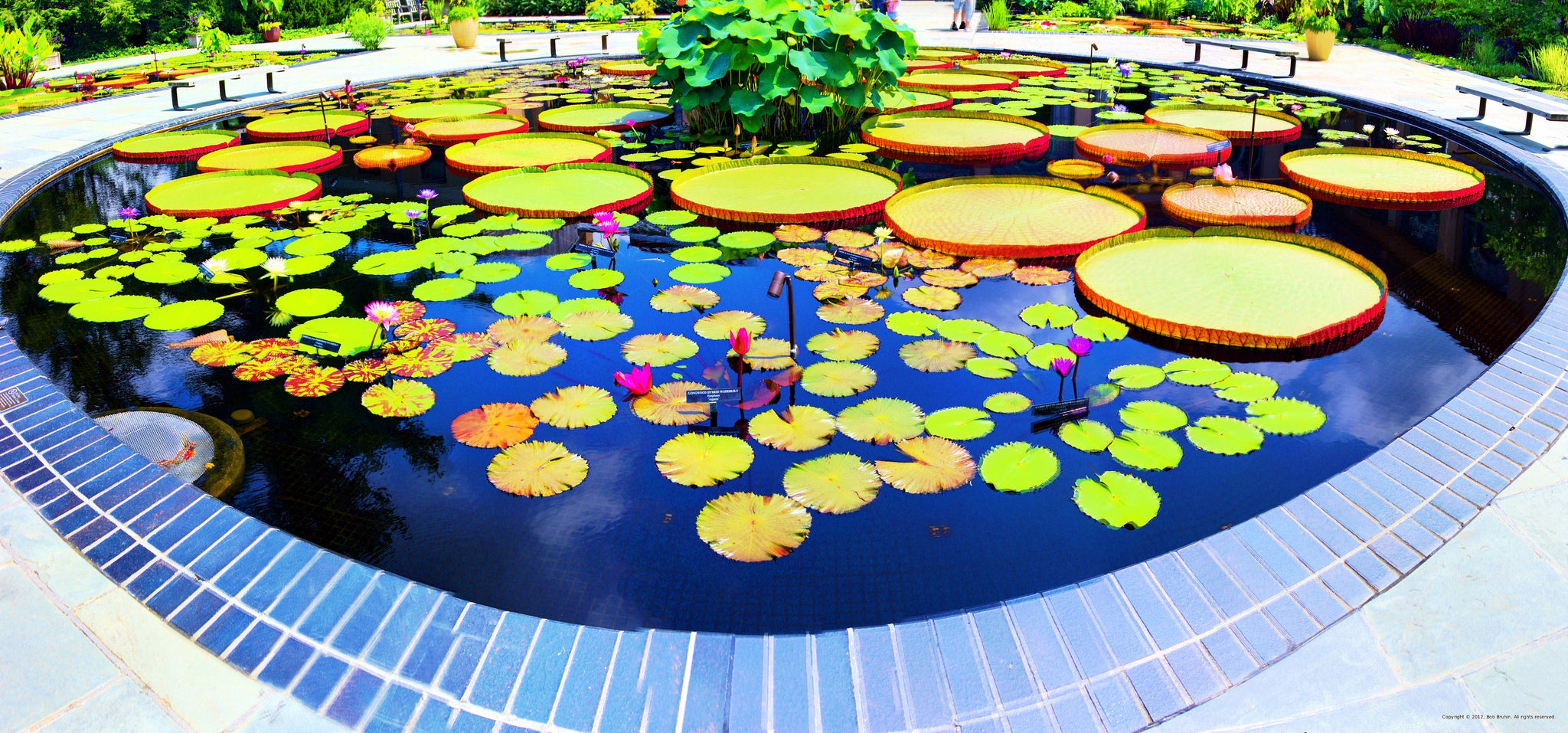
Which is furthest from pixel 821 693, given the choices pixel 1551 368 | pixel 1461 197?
pixel 1461 197

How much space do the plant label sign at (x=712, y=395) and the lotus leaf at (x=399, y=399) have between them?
972 millimetres

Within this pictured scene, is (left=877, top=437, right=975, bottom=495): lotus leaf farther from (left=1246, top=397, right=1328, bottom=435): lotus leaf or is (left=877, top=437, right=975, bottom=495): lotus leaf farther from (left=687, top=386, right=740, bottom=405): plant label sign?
(left=1246, top=397, right=1328, bottom=435): lotus leaf

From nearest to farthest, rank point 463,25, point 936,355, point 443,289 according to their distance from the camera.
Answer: point 936,355, point 443,289, point 463,25

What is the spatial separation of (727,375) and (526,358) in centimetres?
84

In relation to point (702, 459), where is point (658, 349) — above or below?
above

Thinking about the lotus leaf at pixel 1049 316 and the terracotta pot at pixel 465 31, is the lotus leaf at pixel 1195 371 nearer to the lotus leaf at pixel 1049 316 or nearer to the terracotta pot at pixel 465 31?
the lotus leaf at pixel 1049 316

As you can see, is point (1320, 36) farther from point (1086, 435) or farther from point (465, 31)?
point (465, 31)

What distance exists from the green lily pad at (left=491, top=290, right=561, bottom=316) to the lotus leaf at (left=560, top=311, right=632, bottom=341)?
0.53ft

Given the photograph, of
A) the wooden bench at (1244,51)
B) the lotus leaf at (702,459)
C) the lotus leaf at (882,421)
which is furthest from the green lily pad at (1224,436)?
the wooden bench at (1244,51)

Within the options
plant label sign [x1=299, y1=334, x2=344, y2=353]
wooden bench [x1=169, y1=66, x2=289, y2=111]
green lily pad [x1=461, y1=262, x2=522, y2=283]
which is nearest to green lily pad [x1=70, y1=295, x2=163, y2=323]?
plant label sign [x1=299, y1=334, x2=344, y2=353]

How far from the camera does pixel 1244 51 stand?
464 inches

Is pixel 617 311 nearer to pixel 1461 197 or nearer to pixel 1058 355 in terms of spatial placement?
pixel 1058 355

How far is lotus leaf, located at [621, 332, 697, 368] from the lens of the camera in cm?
355

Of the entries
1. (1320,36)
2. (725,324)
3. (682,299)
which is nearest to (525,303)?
(682,299)
